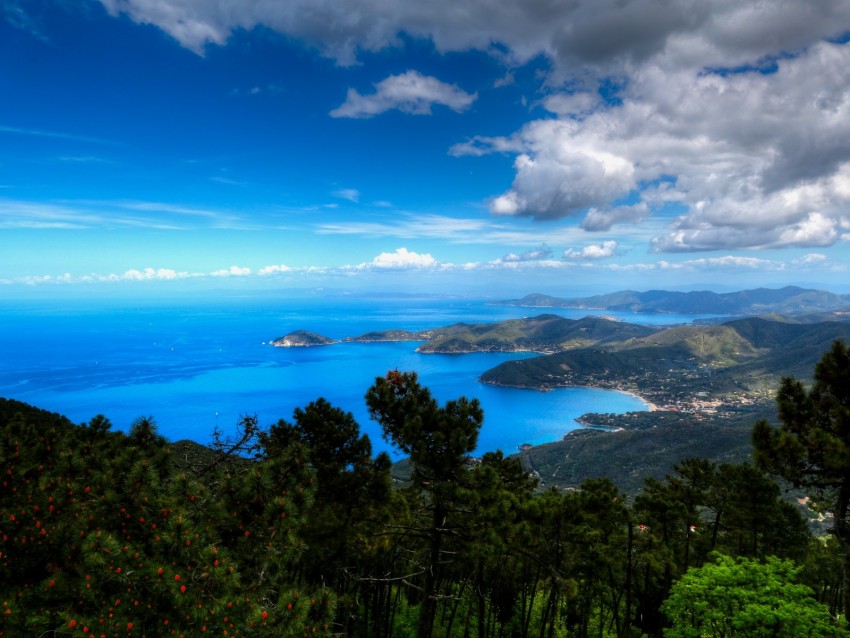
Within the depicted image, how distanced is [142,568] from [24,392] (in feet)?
669

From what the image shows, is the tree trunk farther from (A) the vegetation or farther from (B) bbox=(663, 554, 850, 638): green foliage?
(B) bbox=(663, 554, 850, 638): green foliage

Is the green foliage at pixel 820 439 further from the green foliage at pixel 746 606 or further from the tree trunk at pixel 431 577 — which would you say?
the tree trunk at pixel 431 577

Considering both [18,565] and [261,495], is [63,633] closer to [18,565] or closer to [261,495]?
[18,565]

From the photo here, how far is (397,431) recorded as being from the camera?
37.2ft

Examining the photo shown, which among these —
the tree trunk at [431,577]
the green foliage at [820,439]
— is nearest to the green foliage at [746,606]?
the green foliage at [820,439]

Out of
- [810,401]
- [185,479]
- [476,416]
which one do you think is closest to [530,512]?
[476,416]

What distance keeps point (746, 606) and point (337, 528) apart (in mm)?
11424

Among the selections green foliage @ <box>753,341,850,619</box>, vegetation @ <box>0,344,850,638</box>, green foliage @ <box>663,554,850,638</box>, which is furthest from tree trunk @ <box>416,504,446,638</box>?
green foliage @ <box>753,341,850,619</box>

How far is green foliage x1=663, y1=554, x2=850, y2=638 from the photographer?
34.6 ft

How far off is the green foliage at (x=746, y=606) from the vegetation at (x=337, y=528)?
65 millimetres

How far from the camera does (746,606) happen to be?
11.1 metres

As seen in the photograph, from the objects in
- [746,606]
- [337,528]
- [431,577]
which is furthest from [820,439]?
[337,528]

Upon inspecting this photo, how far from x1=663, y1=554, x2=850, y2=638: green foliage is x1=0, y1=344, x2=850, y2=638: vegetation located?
0.06 metres

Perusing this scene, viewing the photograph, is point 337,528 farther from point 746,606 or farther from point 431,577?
point 746,606
